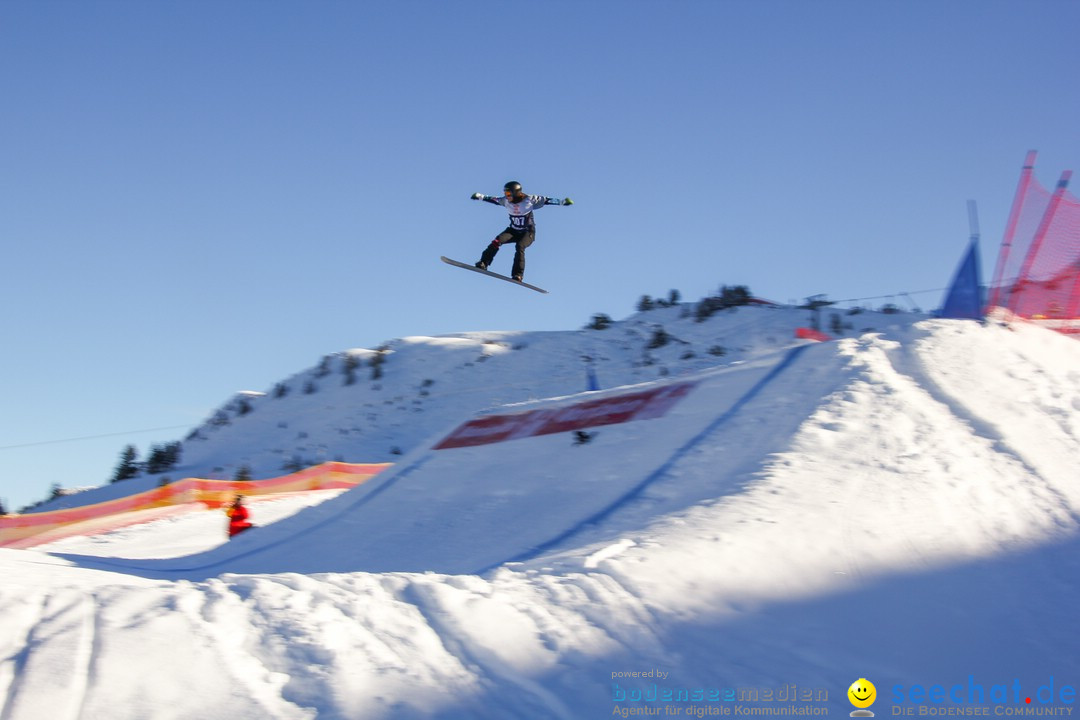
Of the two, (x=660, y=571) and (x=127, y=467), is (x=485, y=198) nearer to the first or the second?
(x=660, y=571)

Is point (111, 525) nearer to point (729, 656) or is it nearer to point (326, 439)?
point (326, 439)

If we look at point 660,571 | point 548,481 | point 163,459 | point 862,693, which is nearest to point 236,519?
point 548,481

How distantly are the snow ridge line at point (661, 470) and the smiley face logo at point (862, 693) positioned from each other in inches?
94.5

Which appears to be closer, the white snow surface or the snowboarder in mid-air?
the white snow surface

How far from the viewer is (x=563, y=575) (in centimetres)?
501

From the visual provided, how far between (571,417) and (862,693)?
22.6 feet

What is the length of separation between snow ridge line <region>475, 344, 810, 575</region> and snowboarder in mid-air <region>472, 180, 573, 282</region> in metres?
3.02

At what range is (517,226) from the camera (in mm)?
11086

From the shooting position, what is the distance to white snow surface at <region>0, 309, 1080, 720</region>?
369cm

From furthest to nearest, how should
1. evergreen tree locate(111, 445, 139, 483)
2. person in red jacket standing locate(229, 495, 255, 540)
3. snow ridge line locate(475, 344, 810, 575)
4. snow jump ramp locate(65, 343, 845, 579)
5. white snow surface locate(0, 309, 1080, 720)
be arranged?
evergreen tree locate(111, 445, 139, 483), person in red jacket standing locate(229, 495, 255, 540), snow jump ramp locate(65, 343, 845, 579), snow ridge line locate(475, 344, 810, 575), white snow surface locate(0, 309, 1080, 720)

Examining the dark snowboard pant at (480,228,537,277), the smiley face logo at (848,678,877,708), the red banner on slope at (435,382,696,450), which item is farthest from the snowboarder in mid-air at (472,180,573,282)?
the smiley face logo at (848,678,877,708)

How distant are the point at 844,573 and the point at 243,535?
6.33 meters

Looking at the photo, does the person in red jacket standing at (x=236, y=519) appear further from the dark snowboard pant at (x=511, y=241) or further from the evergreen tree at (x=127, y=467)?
the evergreen tree at (x=127, y=467)

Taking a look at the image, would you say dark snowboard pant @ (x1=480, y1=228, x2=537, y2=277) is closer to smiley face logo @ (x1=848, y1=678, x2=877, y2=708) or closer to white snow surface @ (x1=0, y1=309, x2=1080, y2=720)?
white snow surface @ (x1=0, y1=309, x2=1080, y2=720)
